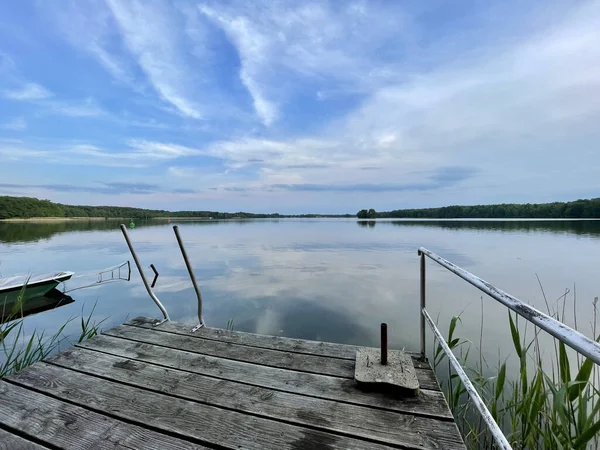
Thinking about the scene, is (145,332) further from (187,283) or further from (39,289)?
(187,283)

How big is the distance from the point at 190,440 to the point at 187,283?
852 centimetres

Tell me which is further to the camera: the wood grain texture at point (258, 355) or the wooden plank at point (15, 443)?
the wood grain texture at point (258, 355)

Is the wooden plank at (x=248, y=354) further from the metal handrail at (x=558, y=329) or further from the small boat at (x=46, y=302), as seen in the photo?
the small boat at (x=46, y=302)

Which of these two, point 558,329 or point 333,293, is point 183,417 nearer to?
point 558,329

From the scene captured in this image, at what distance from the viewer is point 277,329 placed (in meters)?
A: 5.19

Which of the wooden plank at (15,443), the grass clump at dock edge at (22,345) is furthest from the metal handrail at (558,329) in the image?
the grass clump at dock edge at (22,345)

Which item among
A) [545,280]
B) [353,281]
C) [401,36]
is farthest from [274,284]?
[401,36]

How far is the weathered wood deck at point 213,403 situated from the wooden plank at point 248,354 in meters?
0.01

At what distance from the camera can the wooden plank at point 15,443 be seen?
1.30 metres

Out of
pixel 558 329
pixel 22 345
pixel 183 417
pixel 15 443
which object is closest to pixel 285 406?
pixel 183 417

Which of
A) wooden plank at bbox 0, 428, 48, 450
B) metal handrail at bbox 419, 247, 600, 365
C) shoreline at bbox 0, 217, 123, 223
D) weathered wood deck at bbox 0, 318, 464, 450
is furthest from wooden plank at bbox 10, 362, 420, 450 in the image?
shoreline at bbox 0, 217, 123, 223

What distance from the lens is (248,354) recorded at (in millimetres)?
2223

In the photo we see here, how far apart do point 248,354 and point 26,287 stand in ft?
21.4

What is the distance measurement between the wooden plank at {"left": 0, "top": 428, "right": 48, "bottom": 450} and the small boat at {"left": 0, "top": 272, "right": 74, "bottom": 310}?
539 cm
